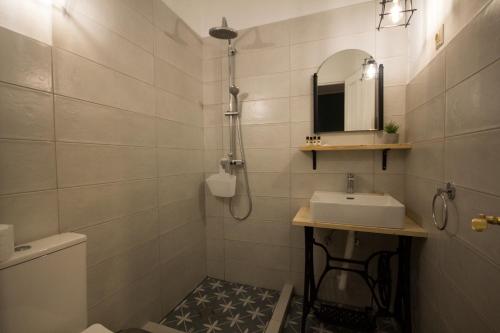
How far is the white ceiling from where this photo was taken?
185 centimetres

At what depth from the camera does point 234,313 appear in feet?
5.74

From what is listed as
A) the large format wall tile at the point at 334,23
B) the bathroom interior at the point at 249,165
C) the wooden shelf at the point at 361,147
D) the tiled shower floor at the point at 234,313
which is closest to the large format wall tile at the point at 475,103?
the bathroom interior at the point at 249,165

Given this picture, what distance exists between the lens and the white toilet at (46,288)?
2.56 ft

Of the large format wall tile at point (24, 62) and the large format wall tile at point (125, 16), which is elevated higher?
the large format wall tile at point (125, 16)

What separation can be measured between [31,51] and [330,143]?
182cm

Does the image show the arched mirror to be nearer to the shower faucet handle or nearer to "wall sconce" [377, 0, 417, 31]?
"wall sconce" [377, 0, 417, 31]

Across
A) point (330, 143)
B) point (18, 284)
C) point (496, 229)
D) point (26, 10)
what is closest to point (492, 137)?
point (496, 229)

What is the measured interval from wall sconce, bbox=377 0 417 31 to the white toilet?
6.66 feet

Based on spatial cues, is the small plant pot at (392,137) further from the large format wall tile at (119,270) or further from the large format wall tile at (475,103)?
the large format wall tile at (119,270)

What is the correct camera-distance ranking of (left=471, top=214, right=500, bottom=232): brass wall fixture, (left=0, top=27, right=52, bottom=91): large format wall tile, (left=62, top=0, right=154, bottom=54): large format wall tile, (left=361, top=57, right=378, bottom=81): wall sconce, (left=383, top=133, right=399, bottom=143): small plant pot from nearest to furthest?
(left=471, top=214, right=500, bottom=232): brass wall fixture
(left=0, top=27, right=52, bottom=91): large format wall tile
(left=62, top=0, right=154, bottom=54): large format wall tile
(left=383, top=133, right=399, bottom=143): small plant pot
(left=361, top=57, right=378, bottom=81): wall sconce

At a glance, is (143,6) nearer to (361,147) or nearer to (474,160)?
(361,147)

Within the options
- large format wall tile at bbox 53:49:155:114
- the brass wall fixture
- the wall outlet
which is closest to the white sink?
the brass wall fixture

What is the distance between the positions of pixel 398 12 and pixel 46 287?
218 centimetres

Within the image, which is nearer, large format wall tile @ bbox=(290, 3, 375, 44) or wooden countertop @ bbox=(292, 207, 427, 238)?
wooden countertop @ bbox=(292, 207, 427, 238)
